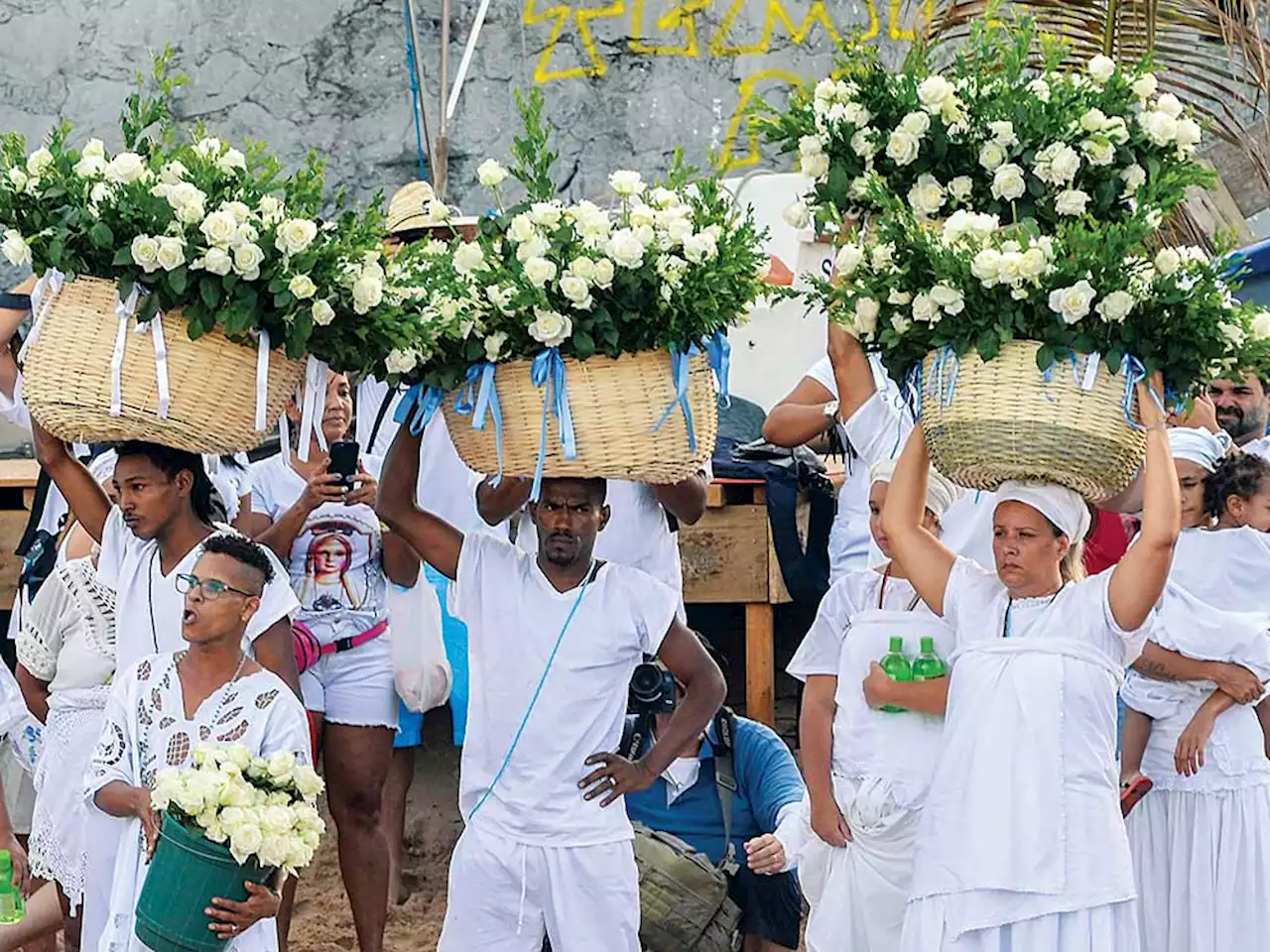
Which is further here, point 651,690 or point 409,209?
point 409,209

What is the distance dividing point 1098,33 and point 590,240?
13.9 feet

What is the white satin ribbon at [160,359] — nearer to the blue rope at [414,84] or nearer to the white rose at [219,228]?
the white rose at [219,228]

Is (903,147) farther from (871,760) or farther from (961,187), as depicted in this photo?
(871,760)

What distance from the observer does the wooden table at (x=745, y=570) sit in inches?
318

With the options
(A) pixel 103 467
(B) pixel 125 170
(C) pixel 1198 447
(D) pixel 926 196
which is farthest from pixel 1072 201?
(A) pixel 103 467

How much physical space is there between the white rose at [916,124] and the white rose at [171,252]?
1842 mm

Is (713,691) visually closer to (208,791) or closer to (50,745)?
(208,791)

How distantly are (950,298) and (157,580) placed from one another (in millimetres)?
2372

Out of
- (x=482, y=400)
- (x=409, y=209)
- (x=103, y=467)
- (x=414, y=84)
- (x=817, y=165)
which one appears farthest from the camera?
(x=414, y=84)

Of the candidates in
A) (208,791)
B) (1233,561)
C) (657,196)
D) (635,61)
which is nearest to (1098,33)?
(635,61)

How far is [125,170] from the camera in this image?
4.57 m

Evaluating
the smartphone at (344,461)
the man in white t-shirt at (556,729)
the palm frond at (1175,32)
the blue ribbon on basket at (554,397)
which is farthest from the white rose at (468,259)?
the palm frond at (1175,32)

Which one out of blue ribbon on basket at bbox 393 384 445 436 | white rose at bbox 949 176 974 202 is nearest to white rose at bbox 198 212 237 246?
blue ribbon on basket at bbox 393 384 445 436

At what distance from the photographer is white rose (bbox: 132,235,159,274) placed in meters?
4.52
